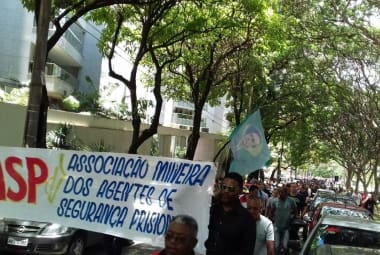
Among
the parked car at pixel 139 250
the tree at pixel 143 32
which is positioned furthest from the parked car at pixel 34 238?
the tree at pixel 143 32

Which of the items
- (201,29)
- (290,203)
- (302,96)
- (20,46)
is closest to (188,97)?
(302,96)

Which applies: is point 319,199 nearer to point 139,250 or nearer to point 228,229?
point 139,250

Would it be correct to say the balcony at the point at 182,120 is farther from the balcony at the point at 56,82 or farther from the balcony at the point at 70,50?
the balcony at the point at 56,82

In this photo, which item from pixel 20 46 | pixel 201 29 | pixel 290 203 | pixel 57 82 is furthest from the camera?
pixel 57 82

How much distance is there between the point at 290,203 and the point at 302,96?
58.7ft

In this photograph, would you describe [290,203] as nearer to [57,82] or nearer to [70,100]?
[70,100]

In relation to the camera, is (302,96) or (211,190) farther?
(302,96)

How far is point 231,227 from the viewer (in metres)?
4.48

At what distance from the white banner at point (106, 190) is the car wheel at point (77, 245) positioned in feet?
11.6

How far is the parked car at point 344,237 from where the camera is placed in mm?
6398

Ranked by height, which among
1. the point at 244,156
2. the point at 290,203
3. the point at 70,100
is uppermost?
the point at 70,100

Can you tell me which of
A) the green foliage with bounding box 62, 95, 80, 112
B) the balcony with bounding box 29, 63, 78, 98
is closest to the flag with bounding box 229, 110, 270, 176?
the green foliage with bounding box 62, 95, 80, 112

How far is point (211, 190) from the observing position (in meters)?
5.23

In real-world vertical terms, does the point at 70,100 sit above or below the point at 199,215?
above
